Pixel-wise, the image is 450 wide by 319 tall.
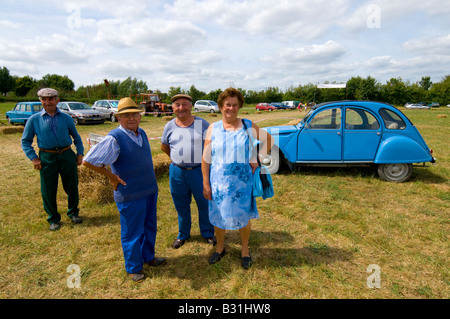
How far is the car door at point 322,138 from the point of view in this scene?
5613 millimetres

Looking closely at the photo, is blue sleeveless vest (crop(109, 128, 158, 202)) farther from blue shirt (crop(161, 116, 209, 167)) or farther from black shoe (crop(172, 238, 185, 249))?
black shoe (crop(172, 238, 185, 249))

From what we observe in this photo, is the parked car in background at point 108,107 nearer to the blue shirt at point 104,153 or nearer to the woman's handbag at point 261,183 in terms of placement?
the blue shirt at point 104,153

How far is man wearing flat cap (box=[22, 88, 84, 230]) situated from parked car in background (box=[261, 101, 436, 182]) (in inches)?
174

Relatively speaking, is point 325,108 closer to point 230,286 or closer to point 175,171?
point 175,171

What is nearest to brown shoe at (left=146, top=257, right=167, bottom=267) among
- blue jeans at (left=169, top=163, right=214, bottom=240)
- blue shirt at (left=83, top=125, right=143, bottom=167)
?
blue jeans at (left=169, top=163, right=214, bottom=240)

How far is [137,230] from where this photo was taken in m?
2.69

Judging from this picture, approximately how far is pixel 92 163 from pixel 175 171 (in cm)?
98

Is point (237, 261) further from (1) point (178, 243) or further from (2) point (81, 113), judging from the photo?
(2) point (81, 113)

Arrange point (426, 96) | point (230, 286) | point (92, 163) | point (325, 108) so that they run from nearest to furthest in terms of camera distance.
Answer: point (92, 163) → point (230, 286) → point (325, 108) → point (426, 96)

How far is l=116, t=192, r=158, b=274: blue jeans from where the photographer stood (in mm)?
2617

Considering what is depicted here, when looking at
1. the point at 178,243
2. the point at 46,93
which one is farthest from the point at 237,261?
the point at 46,93

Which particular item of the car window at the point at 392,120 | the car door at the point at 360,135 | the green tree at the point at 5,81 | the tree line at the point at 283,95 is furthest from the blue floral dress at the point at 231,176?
the green tree at the point at 5,81

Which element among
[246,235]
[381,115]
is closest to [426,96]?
[381,115]

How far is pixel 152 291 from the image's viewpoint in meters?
2.63
